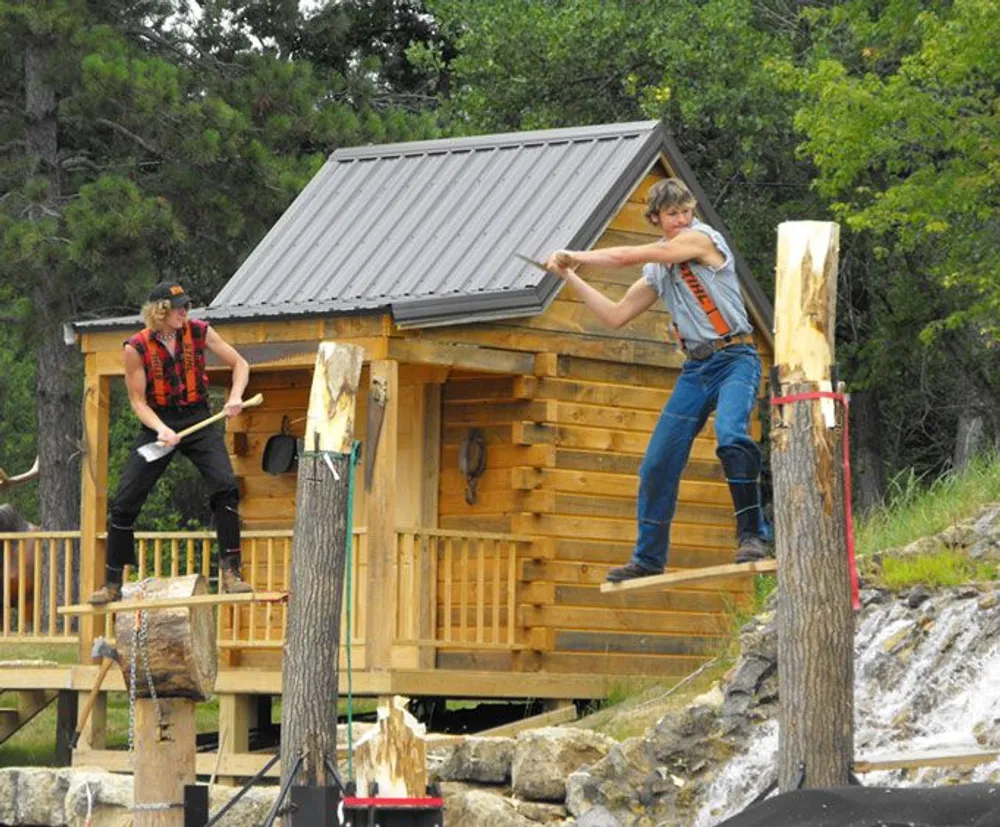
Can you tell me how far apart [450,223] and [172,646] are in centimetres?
818

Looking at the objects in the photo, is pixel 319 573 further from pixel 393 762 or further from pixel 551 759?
pixel 551 759

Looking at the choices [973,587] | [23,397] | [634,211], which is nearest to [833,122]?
[634,211]

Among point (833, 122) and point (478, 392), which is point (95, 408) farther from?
point (833, 122)

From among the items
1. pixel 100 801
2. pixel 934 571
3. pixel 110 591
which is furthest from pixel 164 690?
pixel 100 801

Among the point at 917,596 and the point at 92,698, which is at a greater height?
the point at 917,596

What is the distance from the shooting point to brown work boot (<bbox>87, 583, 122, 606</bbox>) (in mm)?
12766

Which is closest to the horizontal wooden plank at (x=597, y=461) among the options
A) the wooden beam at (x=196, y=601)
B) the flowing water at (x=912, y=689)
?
the flowing water at (x=912, y=689)

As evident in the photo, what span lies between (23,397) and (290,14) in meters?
12.2

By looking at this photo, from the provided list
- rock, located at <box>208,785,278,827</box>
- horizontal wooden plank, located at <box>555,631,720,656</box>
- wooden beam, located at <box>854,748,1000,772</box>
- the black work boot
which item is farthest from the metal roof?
wooden beam, located at <box>854,748,1000,772</box>

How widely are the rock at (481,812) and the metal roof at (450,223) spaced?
3929mm

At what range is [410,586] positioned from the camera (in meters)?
17.1

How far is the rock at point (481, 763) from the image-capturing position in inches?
616

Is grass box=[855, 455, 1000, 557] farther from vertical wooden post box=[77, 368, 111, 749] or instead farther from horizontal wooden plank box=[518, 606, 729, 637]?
vertical wooden post box=[77, 368, 111, 749]

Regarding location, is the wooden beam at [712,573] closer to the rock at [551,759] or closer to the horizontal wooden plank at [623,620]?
the rock at [551,759]
